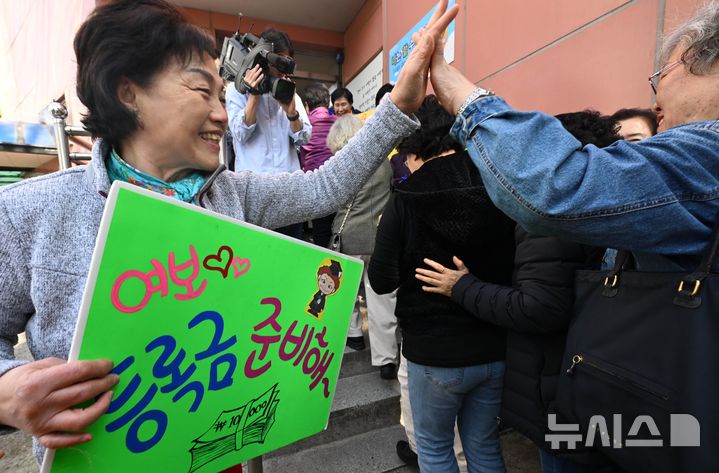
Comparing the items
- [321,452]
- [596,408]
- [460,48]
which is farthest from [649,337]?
[460,48]

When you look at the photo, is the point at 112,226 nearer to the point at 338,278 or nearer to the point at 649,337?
the point at 338,278

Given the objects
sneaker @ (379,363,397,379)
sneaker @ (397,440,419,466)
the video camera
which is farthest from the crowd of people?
the video camera

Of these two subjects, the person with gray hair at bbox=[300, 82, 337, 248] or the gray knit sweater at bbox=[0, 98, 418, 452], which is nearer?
the gray knit sweater at bbox=[0, 98, 418, 452]

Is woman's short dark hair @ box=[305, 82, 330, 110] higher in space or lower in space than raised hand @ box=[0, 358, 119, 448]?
higher

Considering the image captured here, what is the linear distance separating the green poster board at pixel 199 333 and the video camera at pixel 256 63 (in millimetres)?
1761

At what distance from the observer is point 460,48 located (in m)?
3.35

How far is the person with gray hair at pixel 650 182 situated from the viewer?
641 millimetres

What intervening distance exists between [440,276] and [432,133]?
55cm

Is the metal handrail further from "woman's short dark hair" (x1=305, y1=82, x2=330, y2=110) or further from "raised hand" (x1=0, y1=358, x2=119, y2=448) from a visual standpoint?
"woman's short dark hair" (x1=305, y1=82, x2=330, y2=110)

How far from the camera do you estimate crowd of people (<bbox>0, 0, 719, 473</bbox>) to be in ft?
2.13

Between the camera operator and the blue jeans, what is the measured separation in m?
1.51

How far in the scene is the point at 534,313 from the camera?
111cm

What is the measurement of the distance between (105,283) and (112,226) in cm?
9
